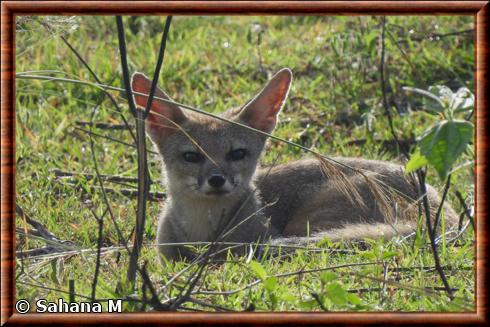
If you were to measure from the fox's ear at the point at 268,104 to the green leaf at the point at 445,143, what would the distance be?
7.06ft

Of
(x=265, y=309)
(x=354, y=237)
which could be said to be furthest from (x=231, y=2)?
(x=354, y=237)

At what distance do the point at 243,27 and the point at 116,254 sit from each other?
4141mm

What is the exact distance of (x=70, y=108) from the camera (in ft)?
22.2

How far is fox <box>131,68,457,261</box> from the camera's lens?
4984 mm

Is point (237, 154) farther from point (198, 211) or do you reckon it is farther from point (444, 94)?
point (444, 94)

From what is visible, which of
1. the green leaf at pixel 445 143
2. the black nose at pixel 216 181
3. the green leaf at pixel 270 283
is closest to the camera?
the green leaf at pixel 445 143

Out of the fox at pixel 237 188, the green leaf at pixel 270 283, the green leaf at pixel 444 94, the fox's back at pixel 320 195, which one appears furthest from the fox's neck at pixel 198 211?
the green leaf at pixel 444 94

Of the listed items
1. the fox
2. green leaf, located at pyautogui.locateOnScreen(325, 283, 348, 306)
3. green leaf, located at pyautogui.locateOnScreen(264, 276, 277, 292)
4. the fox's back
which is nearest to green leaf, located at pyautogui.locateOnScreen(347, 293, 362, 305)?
Answer: green leaf, located at pyautogui.locateOnScreen(325, 283, 348, 306)

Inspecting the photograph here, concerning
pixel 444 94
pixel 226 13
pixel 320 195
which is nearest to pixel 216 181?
pixel 320 195

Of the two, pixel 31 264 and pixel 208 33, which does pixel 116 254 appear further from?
pixel 208 33

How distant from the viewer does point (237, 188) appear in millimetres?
5160

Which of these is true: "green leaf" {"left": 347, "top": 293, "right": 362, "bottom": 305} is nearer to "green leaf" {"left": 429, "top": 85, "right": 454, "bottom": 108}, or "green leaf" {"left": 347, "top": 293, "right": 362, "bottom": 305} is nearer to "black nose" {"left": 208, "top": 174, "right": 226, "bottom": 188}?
"green leaf" {"left": 429, "top": 85, "right": 454, "bottom": 108}

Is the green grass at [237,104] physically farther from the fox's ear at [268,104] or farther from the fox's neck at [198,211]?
the fox's ear at [268,104]

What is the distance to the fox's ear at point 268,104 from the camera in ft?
17.2
